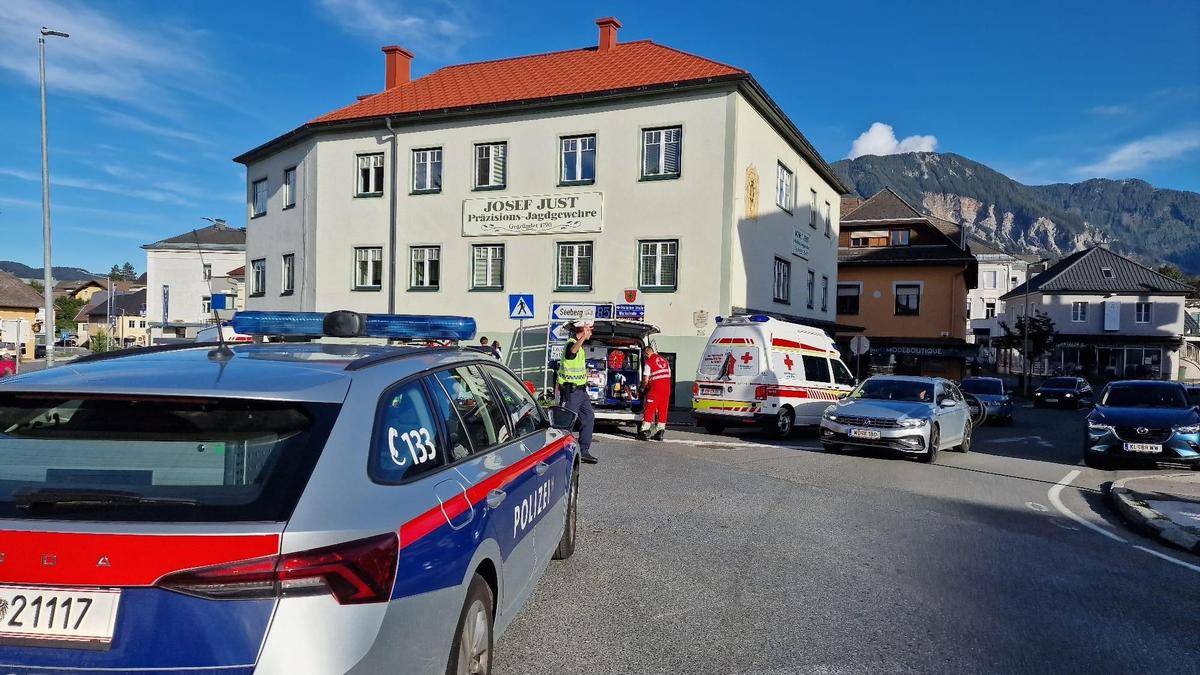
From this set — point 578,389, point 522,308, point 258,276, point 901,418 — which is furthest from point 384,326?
point 258,276

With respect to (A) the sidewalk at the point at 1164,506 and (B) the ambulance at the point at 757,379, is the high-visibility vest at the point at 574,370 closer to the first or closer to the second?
(B) the ambulance at the point at 757,379

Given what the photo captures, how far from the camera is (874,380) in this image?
15.8 m

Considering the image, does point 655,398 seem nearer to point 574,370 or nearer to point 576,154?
point 574,370

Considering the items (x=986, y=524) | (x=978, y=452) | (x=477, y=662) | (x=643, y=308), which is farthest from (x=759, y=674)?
(x=643, y=308)

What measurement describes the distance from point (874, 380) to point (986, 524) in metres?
7.68

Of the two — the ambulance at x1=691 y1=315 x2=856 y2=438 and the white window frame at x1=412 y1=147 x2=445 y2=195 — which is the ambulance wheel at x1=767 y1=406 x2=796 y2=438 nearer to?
Result: the ambulance at x1=691 y1=315 x2=856 y2=438

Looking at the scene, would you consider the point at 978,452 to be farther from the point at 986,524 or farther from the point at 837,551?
the point at 837,551

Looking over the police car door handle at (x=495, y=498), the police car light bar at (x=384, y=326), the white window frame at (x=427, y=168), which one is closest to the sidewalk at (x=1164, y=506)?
the police car door handle at (x=495, y=498)

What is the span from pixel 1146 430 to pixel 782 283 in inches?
675

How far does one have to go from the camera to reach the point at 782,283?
97.8 ft

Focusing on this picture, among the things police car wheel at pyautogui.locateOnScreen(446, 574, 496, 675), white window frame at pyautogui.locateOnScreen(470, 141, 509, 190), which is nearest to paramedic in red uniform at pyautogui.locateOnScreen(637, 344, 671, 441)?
police car wheel at pyautogui.locateOnScreen(446, 574, 496, 675)

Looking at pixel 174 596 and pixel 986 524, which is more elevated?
pixel 174 596

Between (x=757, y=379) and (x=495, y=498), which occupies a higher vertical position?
(x=495, y=498)

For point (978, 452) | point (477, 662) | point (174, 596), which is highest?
point (174, 596)
